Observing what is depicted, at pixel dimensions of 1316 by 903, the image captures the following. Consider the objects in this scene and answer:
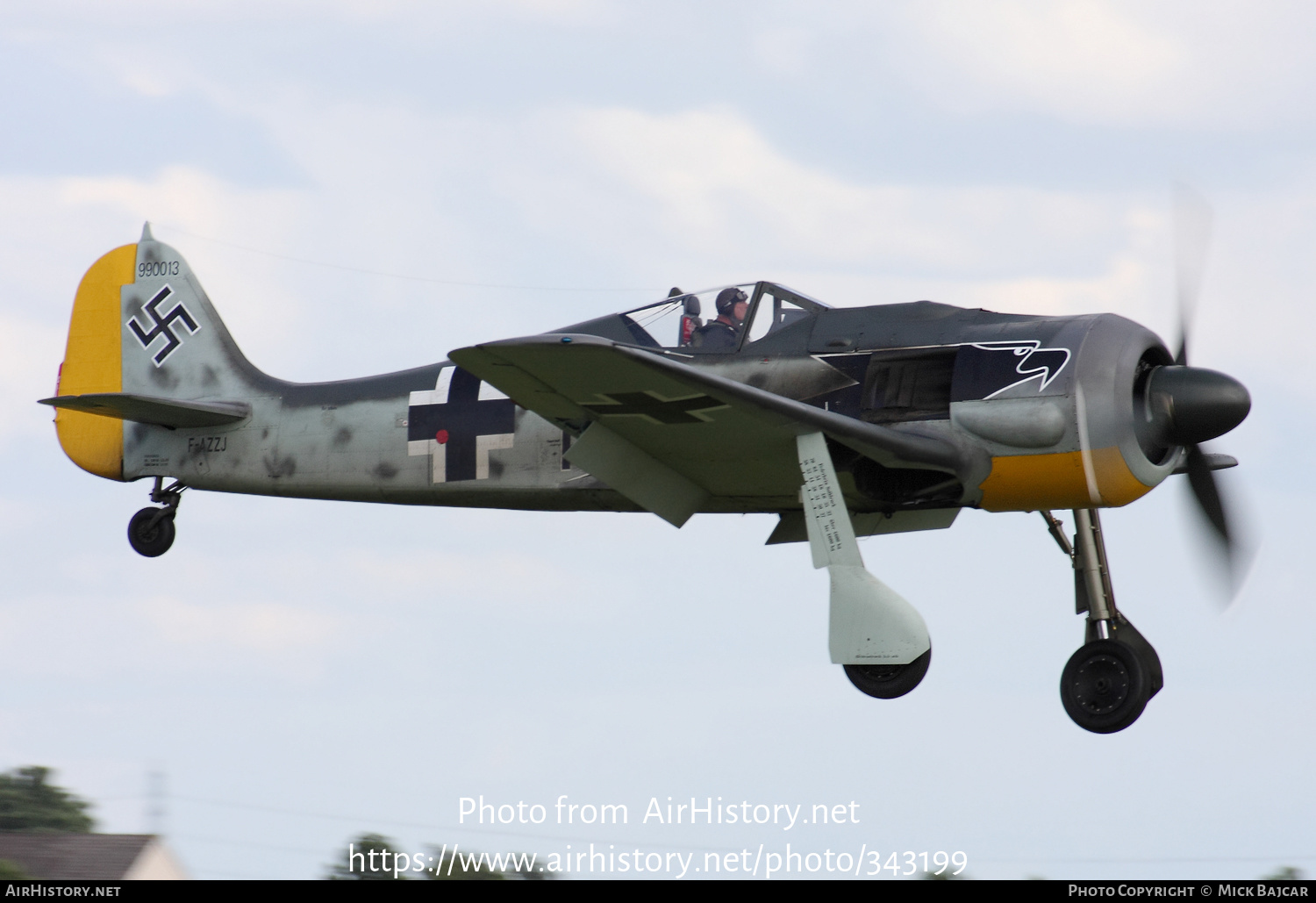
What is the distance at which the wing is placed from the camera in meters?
9.52

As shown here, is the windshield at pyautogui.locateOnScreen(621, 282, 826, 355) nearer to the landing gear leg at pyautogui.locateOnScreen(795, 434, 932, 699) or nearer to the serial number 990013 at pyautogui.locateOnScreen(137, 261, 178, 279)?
the landing gear leg at pyautogui.locateOnScreen(795, 434, 932, 699)

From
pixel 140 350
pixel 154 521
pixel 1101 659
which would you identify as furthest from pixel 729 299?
pixel 140 350

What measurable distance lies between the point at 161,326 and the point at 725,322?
228 inches

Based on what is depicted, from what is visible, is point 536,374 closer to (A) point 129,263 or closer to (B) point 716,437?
(B) point 716,437

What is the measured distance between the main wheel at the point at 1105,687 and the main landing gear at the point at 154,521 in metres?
7.24

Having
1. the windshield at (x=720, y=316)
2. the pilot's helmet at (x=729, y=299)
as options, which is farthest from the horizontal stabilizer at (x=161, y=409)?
the pilot's helmet at (x=729, y=299)

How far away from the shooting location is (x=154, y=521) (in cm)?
1386

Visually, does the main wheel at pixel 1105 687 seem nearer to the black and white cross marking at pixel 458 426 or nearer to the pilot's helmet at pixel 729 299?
the pilot's helmet at pixel 729 299

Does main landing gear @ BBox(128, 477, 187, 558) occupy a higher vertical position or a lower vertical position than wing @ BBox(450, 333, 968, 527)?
higher

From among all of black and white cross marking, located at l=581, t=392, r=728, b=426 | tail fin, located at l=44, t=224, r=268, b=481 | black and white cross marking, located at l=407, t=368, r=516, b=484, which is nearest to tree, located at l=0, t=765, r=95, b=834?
tail fin, located at l=44, t=224, r=268, b=481

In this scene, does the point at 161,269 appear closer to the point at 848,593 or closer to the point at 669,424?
the point at 669,424

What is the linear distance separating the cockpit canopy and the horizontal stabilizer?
3.25 m

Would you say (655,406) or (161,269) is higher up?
(161,269)

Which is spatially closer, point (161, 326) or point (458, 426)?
point (458, 426)
